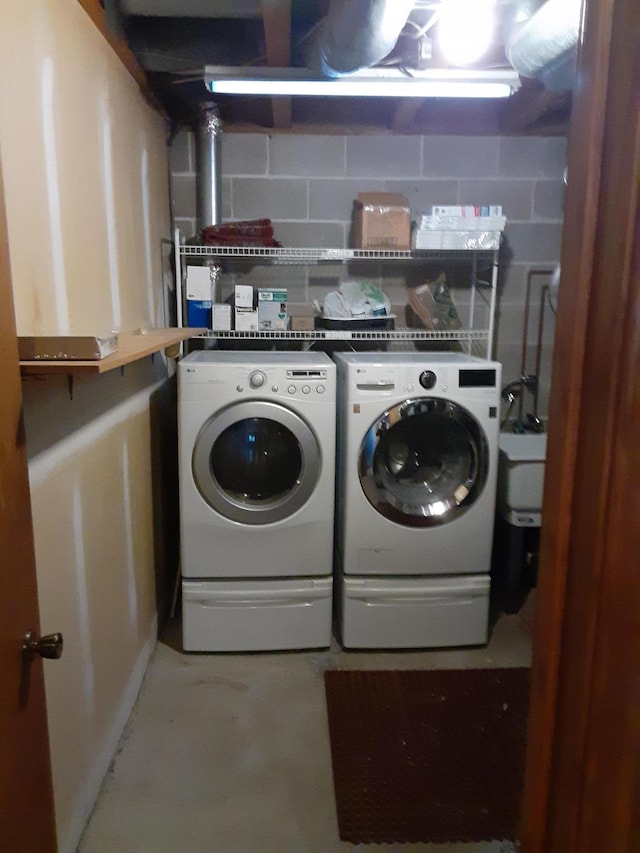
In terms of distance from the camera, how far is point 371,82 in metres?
2.10

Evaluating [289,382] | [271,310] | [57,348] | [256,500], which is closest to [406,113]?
[271,310]

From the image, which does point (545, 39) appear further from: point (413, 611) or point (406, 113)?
point (413, 611)

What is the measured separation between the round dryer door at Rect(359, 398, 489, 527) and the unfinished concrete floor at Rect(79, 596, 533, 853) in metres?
0.61

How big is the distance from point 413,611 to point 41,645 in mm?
1763

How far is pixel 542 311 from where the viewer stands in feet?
10.0

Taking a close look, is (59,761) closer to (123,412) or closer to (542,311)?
(123,412)

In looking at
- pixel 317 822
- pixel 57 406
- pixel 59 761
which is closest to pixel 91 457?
pixel 57 406

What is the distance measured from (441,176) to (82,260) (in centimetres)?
195

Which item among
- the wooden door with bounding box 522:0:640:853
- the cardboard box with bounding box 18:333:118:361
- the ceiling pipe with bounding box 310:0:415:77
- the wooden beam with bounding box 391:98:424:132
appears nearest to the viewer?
the wooden door with bounding box 522:0:640:853

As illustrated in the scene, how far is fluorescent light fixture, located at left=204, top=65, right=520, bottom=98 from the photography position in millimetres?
2082

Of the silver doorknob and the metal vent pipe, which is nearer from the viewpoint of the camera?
the silver doorknob

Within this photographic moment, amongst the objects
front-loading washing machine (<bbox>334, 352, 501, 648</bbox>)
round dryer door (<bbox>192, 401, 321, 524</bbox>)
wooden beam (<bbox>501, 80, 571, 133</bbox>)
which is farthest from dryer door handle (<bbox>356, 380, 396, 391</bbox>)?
wooden beam (<bbox>501, 80, 571, 133</bbox>)

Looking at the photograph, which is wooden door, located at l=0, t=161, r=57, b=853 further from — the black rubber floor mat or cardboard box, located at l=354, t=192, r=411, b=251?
cardboard box, located at l=354, t=192, r=411, b=251

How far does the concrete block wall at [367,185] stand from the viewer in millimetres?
2877
